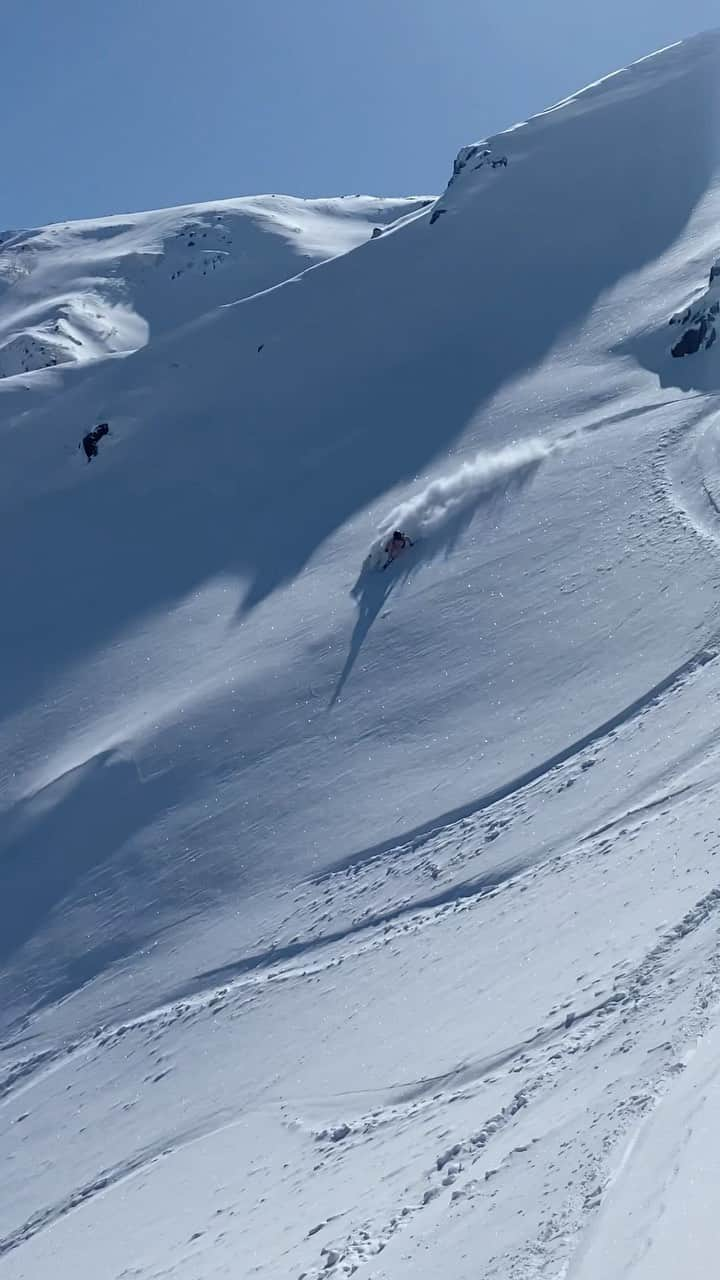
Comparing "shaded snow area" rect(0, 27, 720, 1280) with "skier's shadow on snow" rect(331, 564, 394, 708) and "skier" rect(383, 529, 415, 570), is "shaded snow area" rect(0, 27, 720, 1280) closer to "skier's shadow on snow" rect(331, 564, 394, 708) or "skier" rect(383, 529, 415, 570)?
"skier's shadow on snow" rect(331, 564, 394, 708)

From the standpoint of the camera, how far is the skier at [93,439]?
149 feet

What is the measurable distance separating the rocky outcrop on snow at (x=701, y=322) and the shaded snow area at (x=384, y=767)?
0.71m

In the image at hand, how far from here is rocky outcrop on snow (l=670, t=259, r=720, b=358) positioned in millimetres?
36062

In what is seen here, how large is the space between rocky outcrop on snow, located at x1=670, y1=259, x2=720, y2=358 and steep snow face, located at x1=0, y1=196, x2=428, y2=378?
136 ft

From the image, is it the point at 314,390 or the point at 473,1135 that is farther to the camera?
the point at 314,390

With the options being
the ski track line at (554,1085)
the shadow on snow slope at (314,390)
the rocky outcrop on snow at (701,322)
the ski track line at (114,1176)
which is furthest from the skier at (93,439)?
the ski track line at (554,1085)

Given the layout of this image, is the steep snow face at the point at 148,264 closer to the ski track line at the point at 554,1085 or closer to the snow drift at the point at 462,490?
the snow drift at the point at 462,490

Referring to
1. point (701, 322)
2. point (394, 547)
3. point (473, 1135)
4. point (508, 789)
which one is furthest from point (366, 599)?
point (473, 1135)

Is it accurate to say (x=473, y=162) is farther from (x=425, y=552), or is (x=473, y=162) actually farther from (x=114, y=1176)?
(x=114, y=1176)

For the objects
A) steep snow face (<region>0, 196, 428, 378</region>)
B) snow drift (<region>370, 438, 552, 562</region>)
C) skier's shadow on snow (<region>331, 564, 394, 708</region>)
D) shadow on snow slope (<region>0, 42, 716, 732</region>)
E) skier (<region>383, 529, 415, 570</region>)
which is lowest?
skier's shadow on snow (<region>331, 564, 394, 708</region>)

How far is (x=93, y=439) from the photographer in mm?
45875

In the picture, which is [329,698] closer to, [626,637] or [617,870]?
[626,637]

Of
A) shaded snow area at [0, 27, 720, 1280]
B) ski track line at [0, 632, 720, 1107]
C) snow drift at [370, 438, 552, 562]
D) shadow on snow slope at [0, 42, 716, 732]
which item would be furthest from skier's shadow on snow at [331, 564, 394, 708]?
ski track line at [0, 632, 720, 1107]

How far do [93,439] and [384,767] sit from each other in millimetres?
26368
